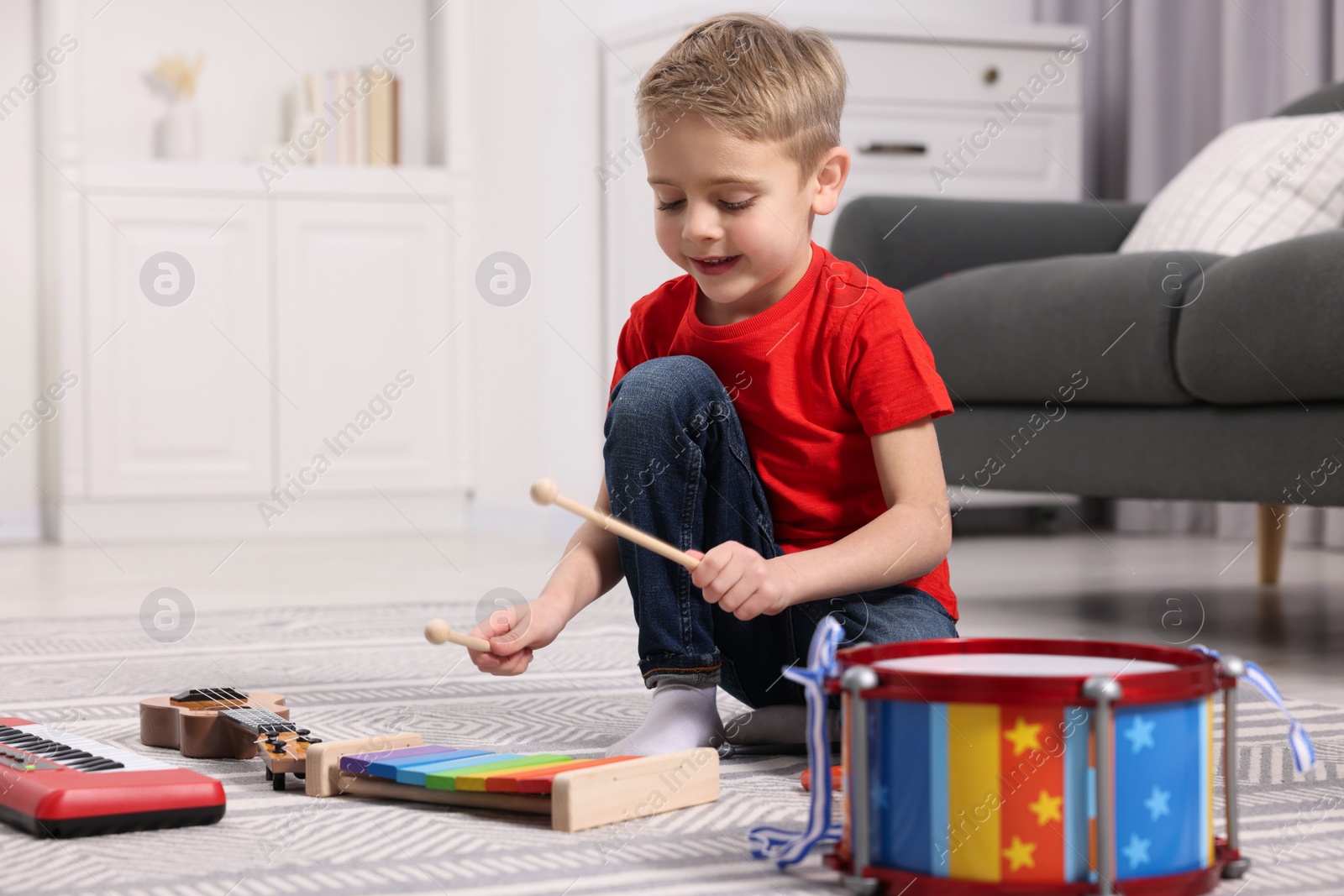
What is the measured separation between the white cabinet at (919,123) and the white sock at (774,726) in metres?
1.75

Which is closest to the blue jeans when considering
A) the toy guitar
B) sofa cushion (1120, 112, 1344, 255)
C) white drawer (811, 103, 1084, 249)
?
the toy guitar

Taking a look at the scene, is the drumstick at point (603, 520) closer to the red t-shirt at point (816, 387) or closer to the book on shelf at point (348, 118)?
the red t-shirt at point (816, 387)

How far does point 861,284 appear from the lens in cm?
102

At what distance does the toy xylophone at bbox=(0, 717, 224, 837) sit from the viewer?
783 mm

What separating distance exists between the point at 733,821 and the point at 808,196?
44 cm

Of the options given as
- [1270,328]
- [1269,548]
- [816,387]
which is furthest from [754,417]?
[1269,548]

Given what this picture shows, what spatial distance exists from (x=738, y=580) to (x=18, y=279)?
2.97 metres

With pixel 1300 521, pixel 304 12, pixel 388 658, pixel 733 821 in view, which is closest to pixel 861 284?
pixel 733 821

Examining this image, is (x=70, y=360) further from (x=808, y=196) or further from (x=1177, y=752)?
(x=1177, y=752)

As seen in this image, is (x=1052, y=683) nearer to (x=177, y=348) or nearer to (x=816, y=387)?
(x=816, y=387)

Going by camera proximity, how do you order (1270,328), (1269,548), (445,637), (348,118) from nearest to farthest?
(445,637), (1270,328), (1269,548), (348,118)

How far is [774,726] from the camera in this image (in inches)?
41.4

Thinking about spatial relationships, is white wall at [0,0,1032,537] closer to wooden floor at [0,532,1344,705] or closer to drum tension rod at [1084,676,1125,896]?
wooden floor at [0,532,1344,705]

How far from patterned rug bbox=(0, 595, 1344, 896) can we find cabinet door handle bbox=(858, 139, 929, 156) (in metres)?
1.69
